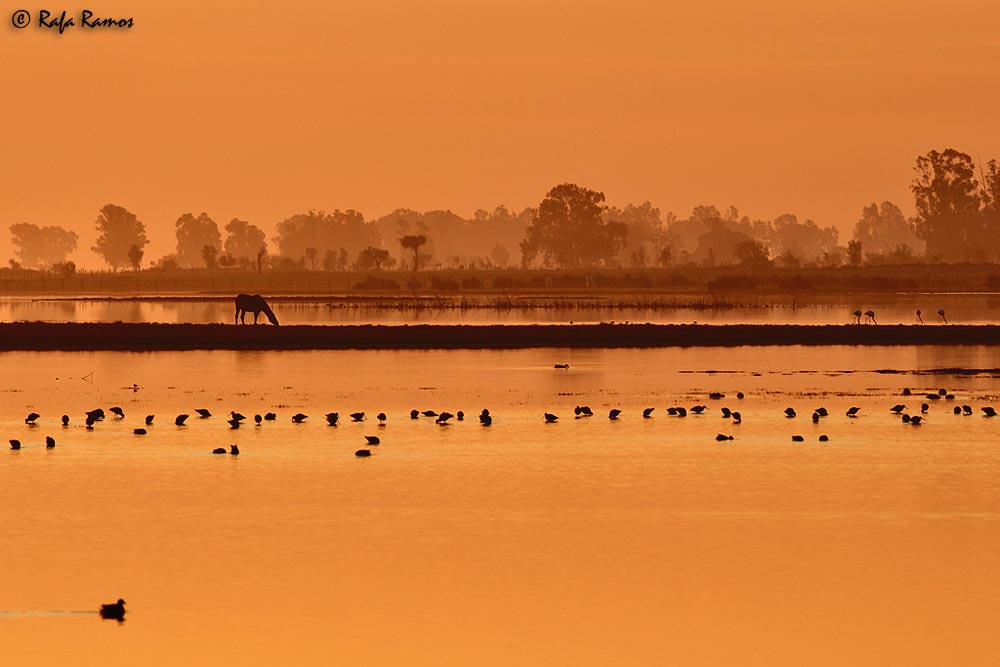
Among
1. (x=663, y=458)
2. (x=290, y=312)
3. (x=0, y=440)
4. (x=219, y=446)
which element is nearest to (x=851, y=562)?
(x=663, y=458)

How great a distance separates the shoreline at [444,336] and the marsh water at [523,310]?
1303 centimetres

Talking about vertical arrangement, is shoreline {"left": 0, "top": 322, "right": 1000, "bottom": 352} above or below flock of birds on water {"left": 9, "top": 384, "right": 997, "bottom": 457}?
above

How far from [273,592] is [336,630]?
2.13 m

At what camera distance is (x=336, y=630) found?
59.0 ft

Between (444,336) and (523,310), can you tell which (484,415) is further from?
(523,310)

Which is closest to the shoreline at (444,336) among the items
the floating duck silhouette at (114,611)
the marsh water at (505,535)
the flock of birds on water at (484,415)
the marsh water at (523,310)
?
the marsh water at (523,310)

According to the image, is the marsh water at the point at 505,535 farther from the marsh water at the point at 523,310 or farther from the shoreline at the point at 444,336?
the marsh water at the point at 523,310

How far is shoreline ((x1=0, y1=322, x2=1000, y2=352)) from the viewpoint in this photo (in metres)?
70.4

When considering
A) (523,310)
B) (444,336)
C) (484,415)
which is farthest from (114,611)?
(523,310)

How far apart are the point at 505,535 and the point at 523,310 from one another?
87.2m

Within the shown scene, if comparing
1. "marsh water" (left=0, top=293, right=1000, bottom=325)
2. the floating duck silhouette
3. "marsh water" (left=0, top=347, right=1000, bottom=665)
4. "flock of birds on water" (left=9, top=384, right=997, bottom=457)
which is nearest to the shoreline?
"marsh water" (left=0, top=293, right=1000, bottom=325)

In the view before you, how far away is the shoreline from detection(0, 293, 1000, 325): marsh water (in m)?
13.0

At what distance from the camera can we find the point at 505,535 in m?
23.8

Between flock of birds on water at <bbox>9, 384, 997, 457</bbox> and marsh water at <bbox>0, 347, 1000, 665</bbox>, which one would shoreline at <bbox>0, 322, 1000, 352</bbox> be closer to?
marsh water at <bbox>0, 347, 1000, 665</bbox>
